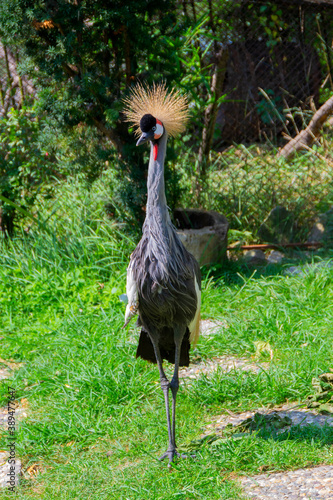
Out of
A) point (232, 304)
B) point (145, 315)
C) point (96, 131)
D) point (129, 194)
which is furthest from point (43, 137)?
point (145, 315)

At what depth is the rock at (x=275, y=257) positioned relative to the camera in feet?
20.1

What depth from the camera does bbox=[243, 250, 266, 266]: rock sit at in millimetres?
6047

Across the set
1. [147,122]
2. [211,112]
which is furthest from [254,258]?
[147,122]

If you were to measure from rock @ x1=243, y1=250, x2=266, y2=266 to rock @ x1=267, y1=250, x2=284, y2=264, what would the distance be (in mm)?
76

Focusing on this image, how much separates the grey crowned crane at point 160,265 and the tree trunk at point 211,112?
3.19 meters

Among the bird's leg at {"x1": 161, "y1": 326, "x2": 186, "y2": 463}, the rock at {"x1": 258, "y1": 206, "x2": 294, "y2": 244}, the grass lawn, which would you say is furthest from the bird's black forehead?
the rock at {"x1": 258, "y1": 206, "x2": 294, "y2": 244}

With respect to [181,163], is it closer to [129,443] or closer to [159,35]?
[159,35]

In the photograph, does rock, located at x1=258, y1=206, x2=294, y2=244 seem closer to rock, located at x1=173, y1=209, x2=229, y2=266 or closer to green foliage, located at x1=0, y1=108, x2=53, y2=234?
rock, located at x1=173, y1=209, x2=229, y2=266

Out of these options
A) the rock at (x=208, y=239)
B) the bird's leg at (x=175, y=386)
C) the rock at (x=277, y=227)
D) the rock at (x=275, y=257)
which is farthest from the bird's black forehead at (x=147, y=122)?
the rock at (x=277, y=227)

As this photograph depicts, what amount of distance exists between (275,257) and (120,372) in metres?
2.82

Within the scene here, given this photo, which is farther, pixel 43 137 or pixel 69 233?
pixel 69 233

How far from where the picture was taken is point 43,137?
538cm

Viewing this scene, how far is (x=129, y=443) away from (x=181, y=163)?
433cm

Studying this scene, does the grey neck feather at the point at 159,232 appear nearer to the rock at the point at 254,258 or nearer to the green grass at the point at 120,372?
the green grass at the point at 120,372
